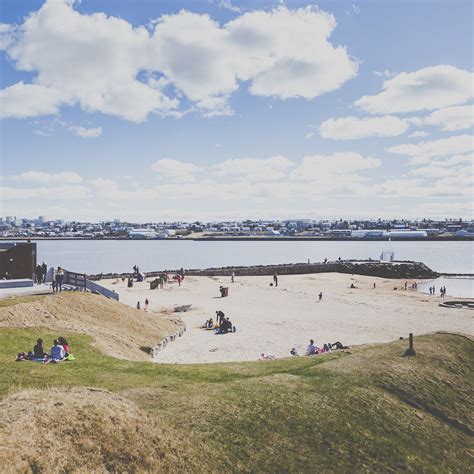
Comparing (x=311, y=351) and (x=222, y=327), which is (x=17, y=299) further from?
(x=311, y=351)

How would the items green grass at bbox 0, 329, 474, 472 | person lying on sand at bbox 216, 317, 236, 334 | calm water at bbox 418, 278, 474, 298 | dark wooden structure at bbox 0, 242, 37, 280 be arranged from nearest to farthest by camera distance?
green grass at bbox 0, 329, 474, 472
person lying on sand at bbox 216, 317, 236, 334
dark wooden structure at bbox 0, 242, 37, 280
calm water at bbox 418, 278, 474, 298

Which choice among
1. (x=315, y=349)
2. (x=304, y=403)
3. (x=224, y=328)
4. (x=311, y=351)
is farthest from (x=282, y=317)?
(x=304, y=403)

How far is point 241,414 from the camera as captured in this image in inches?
448

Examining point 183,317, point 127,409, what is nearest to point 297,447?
point 127,409

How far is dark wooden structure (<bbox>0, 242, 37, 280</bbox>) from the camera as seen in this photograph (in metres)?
33.9

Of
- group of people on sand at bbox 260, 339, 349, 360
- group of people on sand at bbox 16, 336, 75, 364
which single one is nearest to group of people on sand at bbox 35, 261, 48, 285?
group of people on sand at bbox 260, 339, 349, 360

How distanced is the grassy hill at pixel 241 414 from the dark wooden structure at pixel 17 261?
17074mm

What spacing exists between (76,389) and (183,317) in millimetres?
25640

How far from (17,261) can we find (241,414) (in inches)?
1128

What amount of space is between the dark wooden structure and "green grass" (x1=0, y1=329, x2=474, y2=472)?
17.1 meters

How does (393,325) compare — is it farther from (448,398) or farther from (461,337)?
(448,398)

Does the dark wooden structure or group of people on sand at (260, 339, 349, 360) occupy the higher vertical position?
the dark wooden structure

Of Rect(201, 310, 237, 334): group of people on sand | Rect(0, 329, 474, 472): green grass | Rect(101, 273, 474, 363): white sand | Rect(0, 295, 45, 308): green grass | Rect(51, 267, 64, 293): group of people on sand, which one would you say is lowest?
Rect(101, 273, 474, 363): white sand

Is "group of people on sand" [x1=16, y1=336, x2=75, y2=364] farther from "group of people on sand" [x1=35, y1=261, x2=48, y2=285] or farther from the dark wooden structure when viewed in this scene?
the dark wooden structure
